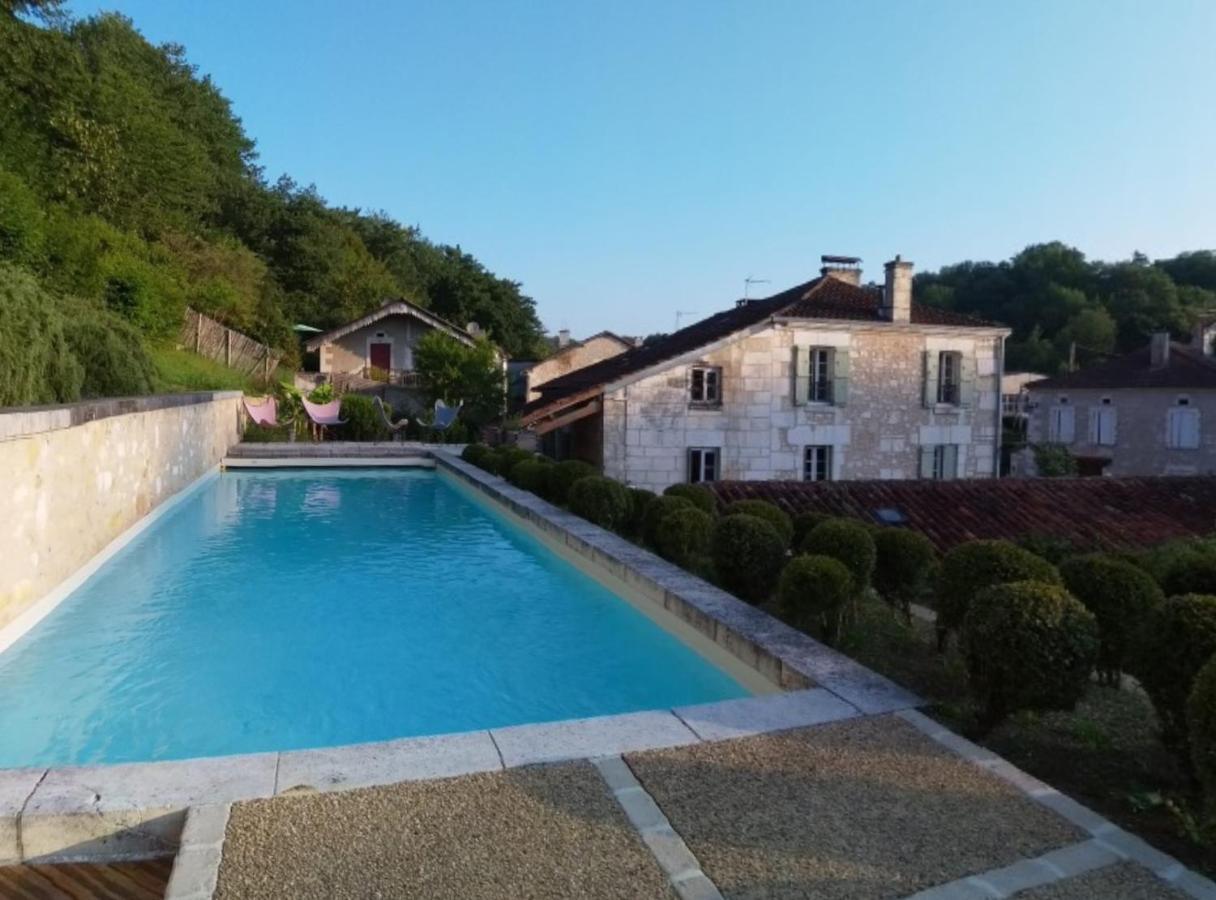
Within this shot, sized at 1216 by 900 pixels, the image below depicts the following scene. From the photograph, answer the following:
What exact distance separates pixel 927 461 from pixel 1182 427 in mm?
13009

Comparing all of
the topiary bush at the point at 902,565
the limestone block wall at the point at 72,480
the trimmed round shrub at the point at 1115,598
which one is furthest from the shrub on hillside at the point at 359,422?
the trimmed round shrub at the point at 1115,598

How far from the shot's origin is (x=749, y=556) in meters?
5.72

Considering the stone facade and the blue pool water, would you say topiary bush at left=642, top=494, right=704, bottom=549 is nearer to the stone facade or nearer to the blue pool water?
the blue pool water

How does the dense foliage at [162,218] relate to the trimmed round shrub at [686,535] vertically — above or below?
above

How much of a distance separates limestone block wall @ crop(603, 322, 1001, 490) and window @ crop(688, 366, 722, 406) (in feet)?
0.44

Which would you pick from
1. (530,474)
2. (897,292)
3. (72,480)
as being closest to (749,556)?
(72,480)

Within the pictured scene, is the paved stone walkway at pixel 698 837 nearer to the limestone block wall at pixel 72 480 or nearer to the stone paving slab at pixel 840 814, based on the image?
the stone paving slab at pixel 840 814

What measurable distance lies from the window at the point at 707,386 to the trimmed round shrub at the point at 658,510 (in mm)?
10306

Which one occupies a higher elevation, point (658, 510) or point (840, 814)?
point (658, 510)

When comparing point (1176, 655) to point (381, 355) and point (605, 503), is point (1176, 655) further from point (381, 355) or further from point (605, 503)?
point (381, 355)

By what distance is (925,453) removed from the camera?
65.8ft

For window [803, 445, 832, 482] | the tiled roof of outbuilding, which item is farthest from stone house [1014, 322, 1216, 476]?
the tiled roof of outbuilding

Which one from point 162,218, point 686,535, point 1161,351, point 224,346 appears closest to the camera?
point 686,535

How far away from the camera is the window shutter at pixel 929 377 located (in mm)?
19719
